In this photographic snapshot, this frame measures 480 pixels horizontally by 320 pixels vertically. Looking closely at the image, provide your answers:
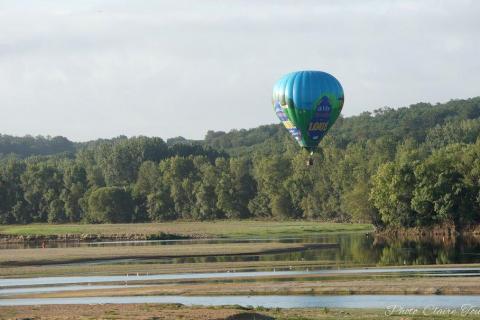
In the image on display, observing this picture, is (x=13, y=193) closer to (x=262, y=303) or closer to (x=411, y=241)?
(x=411, y=241)

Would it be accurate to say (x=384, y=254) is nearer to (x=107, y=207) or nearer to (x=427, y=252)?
(x=427, y=252)

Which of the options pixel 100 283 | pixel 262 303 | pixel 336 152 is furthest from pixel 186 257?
pixel 336 152

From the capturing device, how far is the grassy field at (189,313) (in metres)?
43.5

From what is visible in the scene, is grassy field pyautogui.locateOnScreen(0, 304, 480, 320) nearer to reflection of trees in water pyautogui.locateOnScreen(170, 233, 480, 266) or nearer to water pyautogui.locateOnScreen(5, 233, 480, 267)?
water pyautogui.locateOnScreen(5, 233, 480, 267)

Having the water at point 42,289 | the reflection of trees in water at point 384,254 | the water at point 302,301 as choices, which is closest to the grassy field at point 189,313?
the water at point 302,301

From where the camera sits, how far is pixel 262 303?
5125 cm

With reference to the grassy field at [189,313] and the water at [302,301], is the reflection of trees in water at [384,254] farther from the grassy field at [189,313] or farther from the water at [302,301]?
the grassy field at [189,313]

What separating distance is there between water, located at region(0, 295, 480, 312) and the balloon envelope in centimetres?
2879

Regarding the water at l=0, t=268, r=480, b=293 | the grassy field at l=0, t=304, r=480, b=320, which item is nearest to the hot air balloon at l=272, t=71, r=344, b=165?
the water at l=0, t=268, r=480, b=293

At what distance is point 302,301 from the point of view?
169 ft

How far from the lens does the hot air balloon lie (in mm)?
80250

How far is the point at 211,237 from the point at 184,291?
65.5 meters

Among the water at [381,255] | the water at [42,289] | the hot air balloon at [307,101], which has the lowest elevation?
the water at [42,289]

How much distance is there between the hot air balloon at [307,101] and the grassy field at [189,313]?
33.5m
